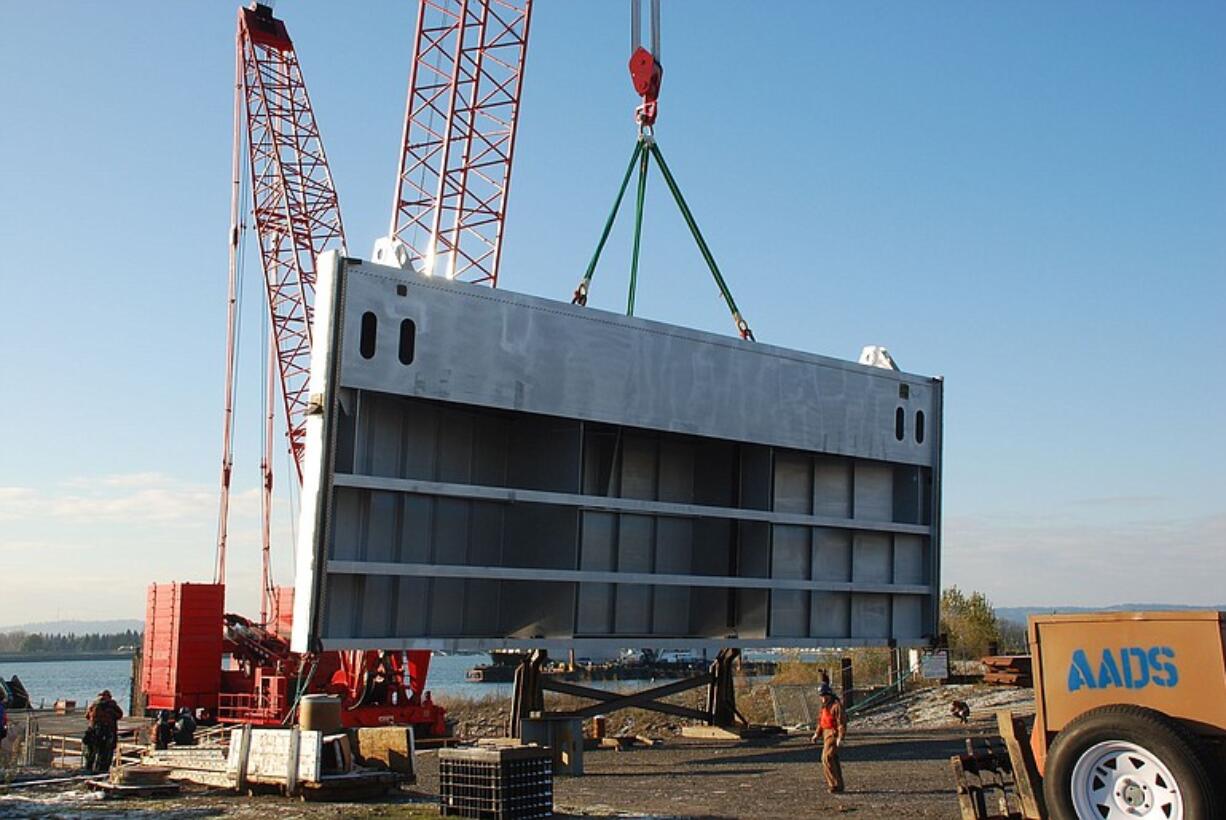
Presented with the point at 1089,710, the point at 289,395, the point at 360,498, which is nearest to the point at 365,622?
the point at 360,498

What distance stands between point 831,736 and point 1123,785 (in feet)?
19.3

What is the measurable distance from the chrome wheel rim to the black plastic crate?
5418 millimetres

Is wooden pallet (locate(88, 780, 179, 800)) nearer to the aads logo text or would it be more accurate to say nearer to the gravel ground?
the gravel ground

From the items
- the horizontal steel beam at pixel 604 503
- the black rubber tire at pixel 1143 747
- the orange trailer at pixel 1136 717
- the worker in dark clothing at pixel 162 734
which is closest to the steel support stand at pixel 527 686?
the horizontal steel beam at pixel 604 503

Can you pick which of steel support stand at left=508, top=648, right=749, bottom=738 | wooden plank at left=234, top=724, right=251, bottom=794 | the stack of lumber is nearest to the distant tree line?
the stack of lumber

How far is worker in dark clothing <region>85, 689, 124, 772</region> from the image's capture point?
71.1 ft

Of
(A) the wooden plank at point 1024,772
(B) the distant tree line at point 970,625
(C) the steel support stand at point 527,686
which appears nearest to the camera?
(A) the wooden plank at point 1024,772

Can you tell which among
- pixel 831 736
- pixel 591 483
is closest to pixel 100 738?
pixel 591 483

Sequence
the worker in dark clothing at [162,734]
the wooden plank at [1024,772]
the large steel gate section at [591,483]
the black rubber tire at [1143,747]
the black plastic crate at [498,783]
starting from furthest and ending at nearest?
the worker in dark clothing at [162,734] → the large steel gate section at [591,483] → the black plastic crate at [498,783] → the wooden plank at [1024,772] → the black rubber tire at [1143,747]

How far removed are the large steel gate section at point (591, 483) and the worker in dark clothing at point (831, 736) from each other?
3.12m

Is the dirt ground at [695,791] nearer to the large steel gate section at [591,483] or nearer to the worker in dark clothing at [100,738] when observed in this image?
the worker in dark clothing at [100,738]

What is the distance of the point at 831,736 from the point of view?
14820 millimetres

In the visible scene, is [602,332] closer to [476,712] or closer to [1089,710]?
[1089,710]

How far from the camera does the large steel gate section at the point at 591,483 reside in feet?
49.5
